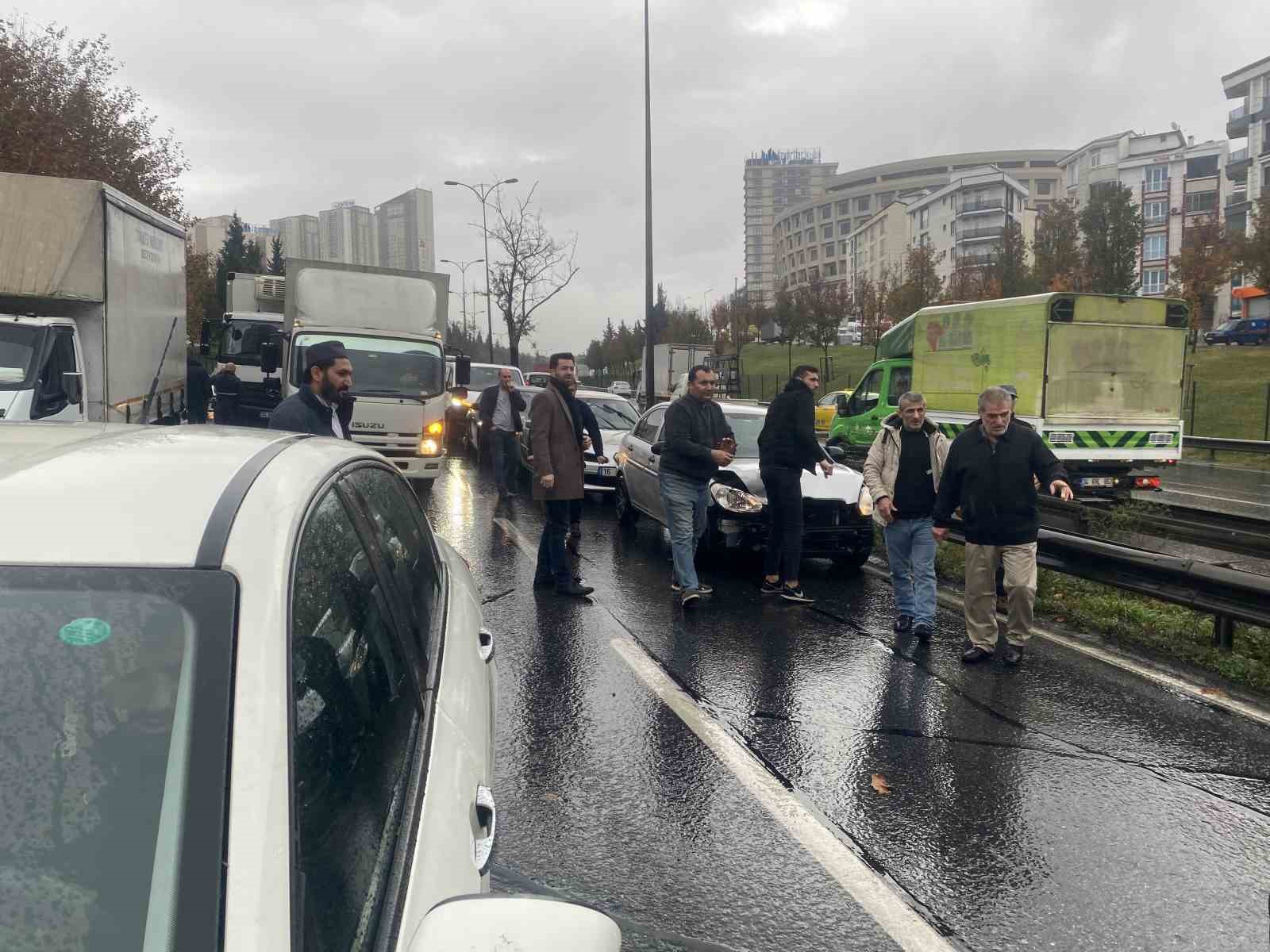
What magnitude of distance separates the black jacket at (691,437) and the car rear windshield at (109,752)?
22.8 ft

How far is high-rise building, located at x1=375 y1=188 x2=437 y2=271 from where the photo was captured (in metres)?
84.7

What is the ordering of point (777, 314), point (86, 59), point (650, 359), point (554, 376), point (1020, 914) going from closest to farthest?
point (1020, 914), point (554, 376), point (650, 359), point (86, 59), point (777, 314)

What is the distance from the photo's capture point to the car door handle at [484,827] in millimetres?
1929

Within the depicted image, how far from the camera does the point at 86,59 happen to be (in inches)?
1127

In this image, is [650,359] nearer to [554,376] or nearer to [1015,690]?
[554,376]

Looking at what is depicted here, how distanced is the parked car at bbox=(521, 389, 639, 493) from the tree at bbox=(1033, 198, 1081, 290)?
32167 millimetres

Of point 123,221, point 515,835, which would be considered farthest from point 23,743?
point 123,221

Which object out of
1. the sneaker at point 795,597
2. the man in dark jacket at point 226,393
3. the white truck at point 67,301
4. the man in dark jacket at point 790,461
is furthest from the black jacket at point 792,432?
the man in dark jacket at point 226,393

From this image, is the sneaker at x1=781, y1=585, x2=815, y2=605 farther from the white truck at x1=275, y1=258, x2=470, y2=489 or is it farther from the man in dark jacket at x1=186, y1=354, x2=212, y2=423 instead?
the man in dark jacket at x1=186, y1=354, x2=212, y2=423

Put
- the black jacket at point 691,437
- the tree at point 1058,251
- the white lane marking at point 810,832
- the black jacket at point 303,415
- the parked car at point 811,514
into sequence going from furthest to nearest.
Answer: the tree at point 1058,251 → the parked car at point 811,514 → the black jacket at point 691,437 → the black jacket at point 303,415 → the white lane marking at point 810,832

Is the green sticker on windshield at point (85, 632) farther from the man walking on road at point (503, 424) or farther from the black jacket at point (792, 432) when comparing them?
the man walking on road at point (503, 424)

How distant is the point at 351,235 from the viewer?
97.7 meters

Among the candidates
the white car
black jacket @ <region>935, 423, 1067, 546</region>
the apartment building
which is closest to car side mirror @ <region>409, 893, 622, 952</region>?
the white car

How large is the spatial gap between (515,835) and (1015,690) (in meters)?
3.52
